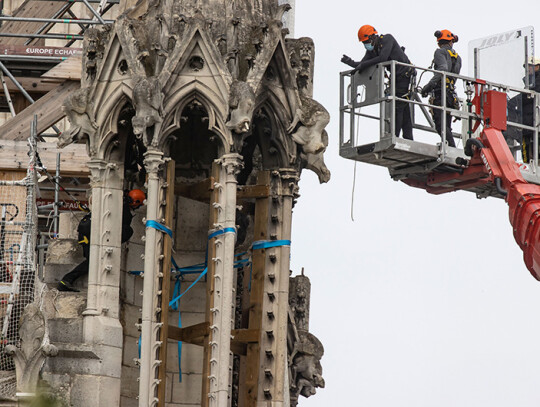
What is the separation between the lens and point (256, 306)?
1737 inches

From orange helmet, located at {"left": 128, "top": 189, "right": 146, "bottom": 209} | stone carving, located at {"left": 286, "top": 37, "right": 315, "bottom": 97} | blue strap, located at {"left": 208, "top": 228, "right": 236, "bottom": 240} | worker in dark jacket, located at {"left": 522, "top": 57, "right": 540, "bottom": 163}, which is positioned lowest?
blue strap, located at {"left": 208, "top": 228, "right": 236, "bottom": 240}

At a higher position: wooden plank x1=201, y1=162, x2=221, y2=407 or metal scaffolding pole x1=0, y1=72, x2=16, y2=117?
metal scaffolding pole x1=0, y1=72, x2=16, y2=117

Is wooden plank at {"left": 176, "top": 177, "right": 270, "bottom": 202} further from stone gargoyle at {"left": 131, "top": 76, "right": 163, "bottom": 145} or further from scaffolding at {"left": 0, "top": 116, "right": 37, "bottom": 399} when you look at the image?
scaffolding at {"left": 0, "top": 116, "right": 37, "bottom": 399}

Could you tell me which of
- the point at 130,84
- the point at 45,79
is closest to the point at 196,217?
the point at 130,84

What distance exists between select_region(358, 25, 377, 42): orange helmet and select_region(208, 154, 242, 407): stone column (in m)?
5.83

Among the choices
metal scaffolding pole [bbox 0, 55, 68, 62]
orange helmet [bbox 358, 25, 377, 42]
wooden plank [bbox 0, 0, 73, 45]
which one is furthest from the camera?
wooden plank [bbox 0, 0, 73, 45]

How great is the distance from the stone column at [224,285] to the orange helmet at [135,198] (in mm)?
2063

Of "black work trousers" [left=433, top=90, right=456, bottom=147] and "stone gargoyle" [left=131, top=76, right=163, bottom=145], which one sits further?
"black work trousers" [left=433, top=90, right=456, bottom=147]

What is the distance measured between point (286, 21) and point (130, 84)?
48.2ft

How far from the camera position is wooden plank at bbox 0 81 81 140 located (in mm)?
56469

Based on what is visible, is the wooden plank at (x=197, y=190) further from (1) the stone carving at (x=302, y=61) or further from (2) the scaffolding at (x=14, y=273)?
(2) the scaffolding at (x=14, y=273)

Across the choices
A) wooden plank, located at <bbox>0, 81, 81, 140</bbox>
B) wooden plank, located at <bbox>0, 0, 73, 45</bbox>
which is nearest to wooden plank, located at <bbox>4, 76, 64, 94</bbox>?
wooden plank, located at <bbox>0, 0, 73, 45</bbox>

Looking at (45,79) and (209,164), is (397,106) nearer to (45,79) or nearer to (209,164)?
(209,164)

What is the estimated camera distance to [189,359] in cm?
4581
